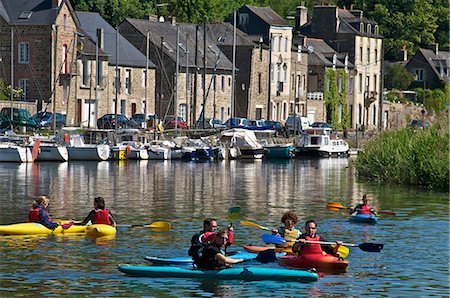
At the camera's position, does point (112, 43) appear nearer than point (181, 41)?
Yes

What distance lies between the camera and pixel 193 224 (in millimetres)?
43156

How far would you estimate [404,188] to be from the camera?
5994cm

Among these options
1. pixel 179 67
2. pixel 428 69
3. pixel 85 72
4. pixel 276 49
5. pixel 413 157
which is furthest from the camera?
pixel 428 69

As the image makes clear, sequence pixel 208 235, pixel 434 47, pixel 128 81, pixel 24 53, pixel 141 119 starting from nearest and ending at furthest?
pixel 208 235, pixel 24 53, pixel 141 119, pixel 128 81, pixel 434 47

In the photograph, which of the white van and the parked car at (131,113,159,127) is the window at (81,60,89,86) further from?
the white van

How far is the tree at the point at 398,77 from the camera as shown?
156750 mm

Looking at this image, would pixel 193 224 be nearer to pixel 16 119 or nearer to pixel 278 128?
pixel 16 119

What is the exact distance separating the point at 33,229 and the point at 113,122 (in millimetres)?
58317

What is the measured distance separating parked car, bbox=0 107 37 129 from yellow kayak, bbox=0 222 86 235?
49808mm

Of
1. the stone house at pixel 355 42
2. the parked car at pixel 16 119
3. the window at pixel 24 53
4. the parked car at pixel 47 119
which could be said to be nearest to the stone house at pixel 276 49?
the stone house at pixel 355 42

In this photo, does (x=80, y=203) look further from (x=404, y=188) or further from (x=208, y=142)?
(x=208, y=142)

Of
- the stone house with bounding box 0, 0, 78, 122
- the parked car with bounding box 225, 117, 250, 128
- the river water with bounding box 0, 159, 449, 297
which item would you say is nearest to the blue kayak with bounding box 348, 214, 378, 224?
the river water with bounding box 0, 159, 449, 297

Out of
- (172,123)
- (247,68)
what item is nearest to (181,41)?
(247,68)

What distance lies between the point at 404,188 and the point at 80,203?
17.7 metres
